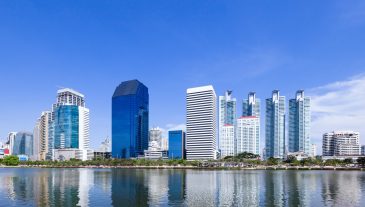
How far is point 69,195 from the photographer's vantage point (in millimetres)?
73000

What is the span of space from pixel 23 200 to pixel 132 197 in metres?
19.1

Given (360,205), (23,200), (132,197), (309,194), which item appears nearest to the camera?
(360,205)

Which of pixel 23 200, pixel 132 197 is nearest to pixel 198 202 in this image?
pixel 132 197

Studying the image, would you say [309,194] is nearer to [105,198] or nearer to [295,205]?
[295,205]

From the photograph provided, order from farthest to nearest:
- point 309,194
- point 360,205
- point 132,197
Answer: point 309,194, point 132,197, point 360,205

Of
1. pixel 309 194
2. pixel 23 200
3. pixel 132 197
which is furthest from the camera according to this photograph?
pixel 309 194

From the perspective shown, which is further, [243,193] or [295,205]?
[243,193]

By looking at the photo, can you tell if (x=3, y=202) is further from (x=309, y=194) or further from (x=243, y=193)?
(x=309, y=194)

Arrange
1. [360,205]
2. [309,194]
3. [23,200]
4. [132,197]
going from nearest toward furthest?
[360,205] < [23,200] < [132,197] < [309,194]

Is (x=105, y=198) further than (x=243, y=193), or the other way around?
(x=243, y=193)

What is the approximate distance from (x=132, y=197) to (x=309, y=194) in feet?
117

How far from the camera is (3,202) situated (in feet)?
209

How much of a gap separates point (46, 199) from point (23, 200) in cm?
379

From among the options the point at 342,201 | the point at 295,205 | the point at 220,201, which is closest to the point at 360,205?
the point at 342,201
